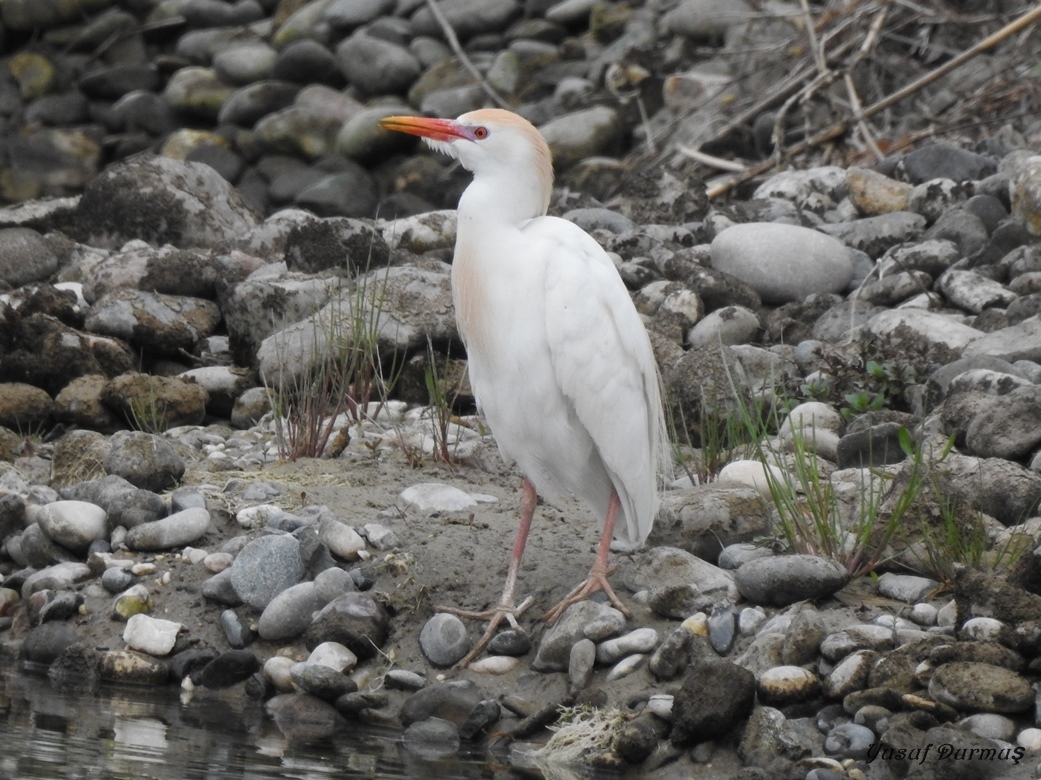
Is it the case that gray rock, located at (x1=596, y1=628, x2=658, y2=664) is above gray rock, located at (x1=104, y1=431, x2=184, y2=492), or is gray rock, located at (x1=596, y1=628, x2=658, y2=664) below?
above

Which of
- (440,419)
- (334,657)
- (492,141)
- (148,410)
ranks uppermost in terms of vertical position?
(492,141)

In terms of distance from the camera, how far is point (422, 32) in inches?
683

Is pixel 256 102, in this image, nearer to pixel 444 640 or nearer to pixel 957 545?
pixel 444 640

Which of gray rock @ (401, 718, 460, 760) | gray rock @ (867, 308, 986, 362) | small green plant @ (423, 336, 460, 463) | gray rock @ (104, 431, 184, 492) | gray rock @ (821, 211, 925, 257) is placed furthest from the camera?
gray rock @ (821, 211, 925, 257)

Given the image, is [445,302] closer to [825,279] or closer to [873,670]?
[825,279]

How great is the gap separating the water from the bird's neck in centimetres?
174

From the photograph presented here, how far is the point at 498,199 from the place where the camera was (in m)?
4.91

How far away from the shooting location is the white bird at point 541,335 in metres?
4.84

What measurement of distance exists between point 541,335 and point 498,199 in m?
Answer: 0.49

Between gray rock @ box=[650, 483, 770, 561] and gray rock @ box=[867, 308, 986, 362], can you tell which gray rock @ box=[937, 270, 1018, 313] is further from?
gray rock @ box=[650, 483, 770, 561]

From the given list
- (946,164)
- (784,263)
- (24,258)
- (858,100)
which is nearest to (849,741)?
(784,263)

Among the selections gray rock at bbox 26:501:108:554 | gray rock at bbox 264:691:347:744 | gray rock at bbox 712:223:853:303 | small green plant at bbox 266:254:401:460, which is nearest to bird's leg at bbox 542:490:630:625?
gray rock at bbox 264:691:347:744

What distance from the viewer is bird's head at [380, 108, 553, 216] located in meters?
4.88

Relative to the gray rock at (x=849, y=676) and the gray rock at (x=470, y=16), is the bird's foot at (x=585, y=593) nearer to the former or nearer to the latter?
the gray rock at (x=849, y=676)
